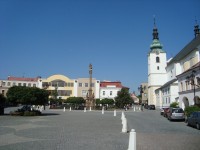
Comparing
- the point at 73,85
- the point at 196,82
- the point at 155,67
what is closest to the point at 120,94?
the point at 155,67

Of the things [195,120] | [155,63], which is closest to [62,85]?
[155,63]

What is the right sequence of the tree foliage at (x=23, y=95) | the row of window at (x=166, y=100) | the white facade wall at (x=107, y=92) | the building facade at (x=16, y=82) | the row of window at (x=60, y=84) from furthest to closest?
1. the building facade at (x=16, y=82)
2. the white facade wall at (x=107, y=92)
3. the row of window at (x=60, y=84)
4. the row of window at (x=166, y=100)
5. the tree foliage at (x=23, y=95)

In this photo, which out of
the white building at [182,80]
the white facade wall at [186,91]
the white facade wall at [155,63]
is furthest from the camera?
the white facade wall at [155,63]

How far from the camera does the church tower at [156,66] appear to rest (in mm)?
86375

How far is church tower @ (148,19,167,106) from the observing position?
86.4 metres

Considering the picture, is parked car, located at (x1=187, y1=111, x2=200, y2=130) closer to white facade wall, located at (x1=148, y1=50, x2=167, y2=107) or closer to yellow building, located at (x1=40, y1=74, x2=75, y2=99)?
white facade wall, located at (x1=148, y1=50, x2=167, y2=107)

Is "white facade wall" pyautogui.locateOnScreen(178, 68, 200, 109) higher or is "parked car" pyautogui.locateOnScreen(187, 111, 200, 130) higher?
"white facade wall" pyautogui.locateOnScreen(178, 68, 200, 109)

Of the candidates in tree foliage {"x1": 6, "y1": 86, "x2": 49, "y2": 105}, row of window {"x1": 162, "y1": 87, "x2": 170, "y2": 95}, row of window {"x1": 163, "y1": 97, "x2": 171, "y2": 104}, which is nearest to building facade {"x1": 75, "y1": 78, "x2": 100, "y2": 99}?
row of window {"x1": 162, "y1": 87, "x2": 170, "y2": 95}

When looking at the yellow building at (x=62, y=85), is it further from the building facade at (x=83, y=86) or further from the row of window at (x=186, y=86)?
the row of window at (x=186, y=86)

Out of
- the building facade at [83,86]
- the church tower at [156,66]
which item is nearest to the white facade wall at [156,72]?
the church tower at [156,66]

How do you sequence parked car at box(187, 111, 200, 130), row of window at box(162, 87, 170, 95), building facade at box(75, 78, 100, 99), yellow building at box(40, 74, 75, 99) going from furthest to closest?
building facade at box(75, 78, 100, 99) < yellow building at box(40, 74, 75, 99) < row of window at box(162, 87, 170, 95) < parked car at box(187, 111, 200, 130)

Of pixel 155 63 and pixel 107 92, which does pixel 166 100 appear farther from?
pixel 107 92

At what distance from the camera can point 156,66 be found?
8800 cm

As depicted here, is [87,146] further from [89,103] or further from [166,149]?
[89,103]
